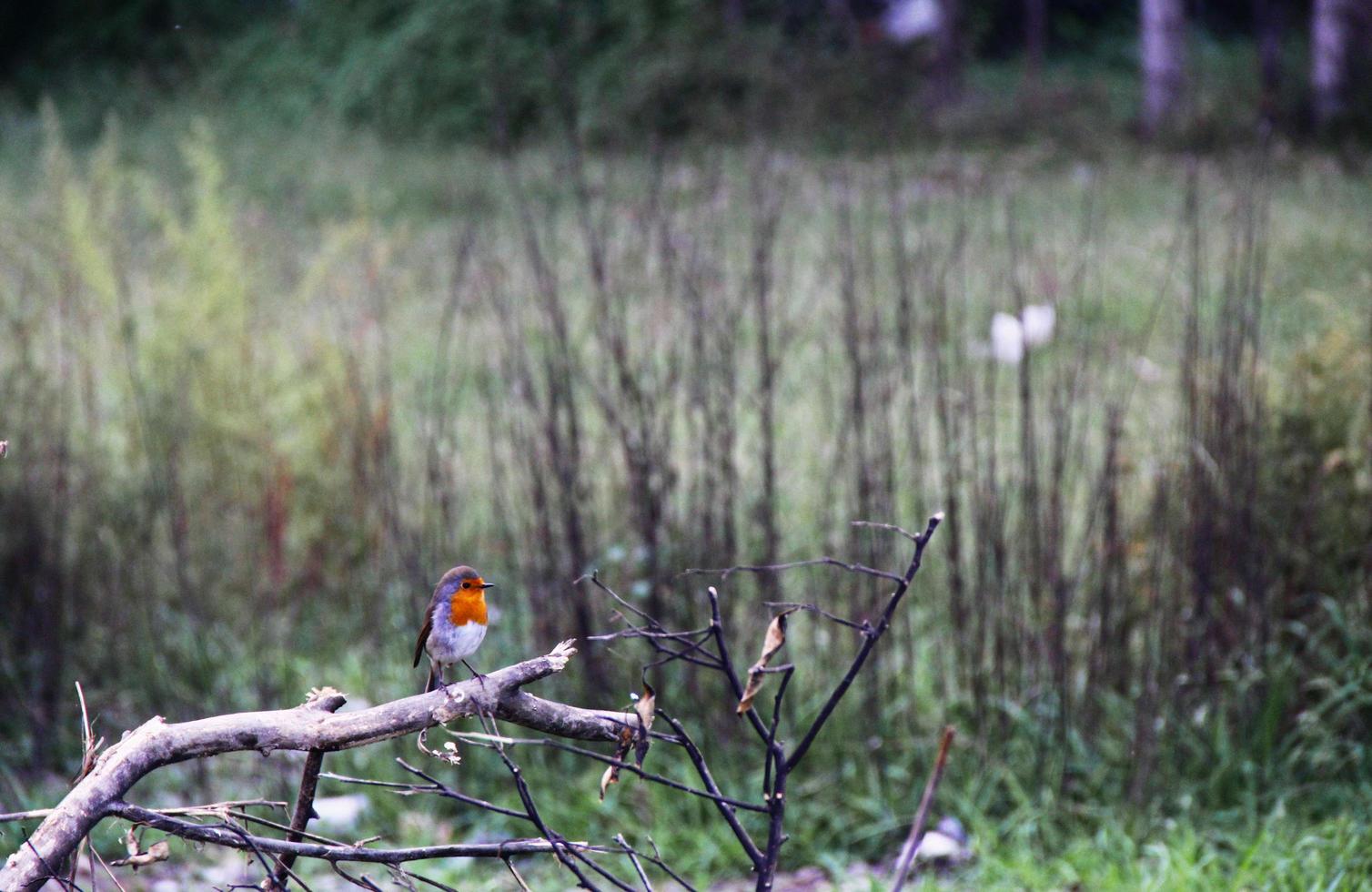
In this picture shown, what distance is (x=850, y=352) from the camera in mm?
3014

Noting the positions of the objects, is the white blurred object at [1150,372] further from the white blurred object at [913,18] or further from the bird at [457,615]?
the white blurred object at [913,18]

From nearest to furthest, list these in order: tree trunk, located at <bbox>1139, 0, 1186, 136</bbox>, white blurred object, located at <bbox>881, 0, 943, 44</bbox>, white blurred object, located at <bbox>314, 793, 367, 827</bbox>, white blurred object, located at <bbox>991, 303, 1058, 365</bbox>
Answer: white blurred object, located at <bbox>314, 793, 367, 827</bbox> < white blurred object, located at <bbox>991, 303, 1058, 365</bbox> < tree trunk, located at <bbox>1139, 0, 1186, 136</bbox> < white blurred object, located at <bbox>881, 0, 943, 44</bbox>

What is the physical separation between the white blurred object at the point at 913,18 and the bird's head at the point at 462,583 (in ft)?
39.5

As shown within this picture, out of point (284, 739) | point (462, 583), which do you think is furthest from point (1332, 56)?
point (284, 739)

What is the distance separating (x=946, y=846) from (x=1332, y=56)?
368 inches

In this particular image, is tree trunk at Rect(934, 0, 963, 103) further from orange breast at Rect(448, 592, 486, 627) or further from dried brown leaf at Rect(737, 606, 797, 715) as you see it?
dried brown leaf at Rect(737, 606, 797, 715)

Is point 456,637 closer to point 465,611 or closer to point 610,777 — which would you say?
point 465,611

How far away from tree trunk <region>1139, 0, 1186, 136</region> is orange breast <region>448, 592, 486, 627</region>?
33.2 feet

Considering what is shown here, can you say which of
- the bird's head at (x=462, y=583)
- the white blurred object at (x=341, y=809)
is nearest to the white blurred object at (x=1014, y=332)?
the white blurred object at (x=341, y=809)

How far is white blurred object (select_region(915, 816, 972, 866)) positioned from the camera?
2779 mm

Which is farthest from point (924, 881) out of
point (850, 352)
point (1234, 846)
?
point (850, 352)

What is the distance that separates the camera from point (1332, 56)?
9.92 meters

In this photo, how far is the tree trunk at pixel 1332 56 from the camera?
9906 mm

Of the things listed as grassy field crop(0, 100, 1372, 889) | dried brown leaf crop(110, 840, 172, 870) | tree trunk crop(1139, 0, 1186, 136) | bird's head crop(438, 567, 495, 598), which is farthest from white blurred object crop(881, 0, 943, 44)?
dried brown leaf crop(110, 840, 172, 870)
